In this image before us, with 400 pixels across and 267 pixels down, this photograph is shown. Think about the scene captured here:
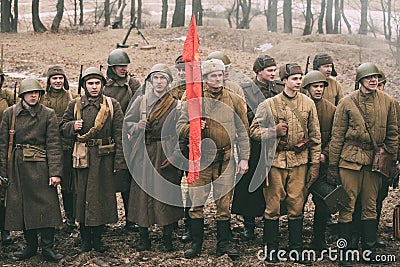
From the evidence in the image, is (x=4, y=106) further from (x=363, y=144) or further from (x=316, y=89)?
(x=363, y=144)

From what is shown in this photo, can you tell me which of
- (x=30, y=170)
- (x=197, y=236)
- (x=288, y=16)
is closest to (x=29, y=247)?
(x=30, y=170)

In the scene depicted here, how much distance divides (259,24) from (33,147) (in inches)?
1619

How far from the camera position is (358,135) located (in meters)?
6.44

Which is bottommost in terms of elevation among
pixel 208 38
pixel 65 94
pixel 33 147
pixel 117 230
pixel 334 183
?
pixel 117 230

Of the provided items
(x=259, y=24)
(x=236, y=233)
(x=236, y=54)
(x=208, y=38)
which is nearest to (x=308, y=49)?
(x=236, y=54)

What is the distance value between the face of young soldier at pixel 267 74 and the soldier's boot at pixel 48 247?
298cm

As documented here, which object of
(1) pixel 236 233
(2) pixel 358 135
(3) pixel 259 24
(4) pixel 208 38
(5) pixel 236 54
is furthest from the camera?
(3) pixel 259 24

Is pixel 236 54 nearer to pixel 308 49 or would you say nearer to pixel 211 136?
pixel 308 49

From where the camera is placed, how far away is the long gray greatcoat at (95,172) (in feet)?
21.7

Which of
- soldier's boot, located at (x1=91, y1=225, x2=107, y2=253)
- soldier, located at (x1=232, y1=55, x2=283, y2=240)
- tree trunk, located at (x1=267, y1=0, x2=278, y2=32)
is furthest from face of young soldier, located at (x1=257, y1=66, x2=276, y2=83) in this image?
tree trunk, located at (x1=267, y1=0, x2=278, y2=32)

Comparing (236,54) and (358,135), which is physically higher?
(236,54)

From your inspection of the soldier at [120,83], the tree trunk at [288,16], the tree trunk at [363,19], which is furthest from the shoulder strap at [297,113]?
the tree trunk at [288,16]

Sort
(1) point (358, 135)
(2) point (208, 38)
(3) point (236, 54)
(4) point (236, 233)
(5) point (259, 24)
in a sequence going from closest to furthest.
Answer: (1) point (358, 135) → (4) point (236, 233) → (3) point (236, 54) → (2) point (208, 38) → (5) point (259, 24)

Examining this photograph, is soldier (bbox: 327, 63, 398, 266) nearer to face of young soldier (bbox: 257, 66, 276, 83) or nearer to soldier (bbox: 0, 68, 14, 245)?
face of young soldier (bbox: 257, 66, 276, 83)
